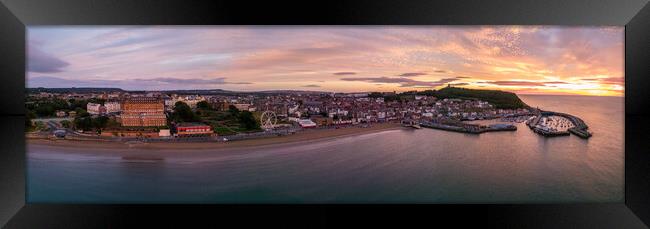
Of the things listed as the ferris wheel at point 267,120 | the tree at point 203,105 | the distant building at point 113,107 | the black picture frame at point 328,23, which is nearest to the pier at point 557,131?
the black picture frame at point 328,23

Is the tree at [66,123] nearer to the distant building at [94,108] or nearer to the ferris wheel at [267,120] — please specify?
the distant building at [94,108]

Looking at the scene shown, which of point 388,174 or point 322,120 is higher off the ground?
point 322,120

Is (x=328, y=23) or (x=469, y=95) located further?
(x=469, y=95)

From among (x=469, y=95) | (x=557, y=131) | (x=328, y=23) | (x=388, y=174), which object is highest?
(x=328, y=23)

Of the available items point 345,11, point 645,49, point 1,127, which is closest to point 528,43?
point 645,49

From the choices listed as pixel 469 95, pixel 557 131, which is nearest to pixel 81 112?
pixel 469 95

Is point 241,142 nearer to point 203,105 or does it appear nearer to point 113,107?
point 203,105
